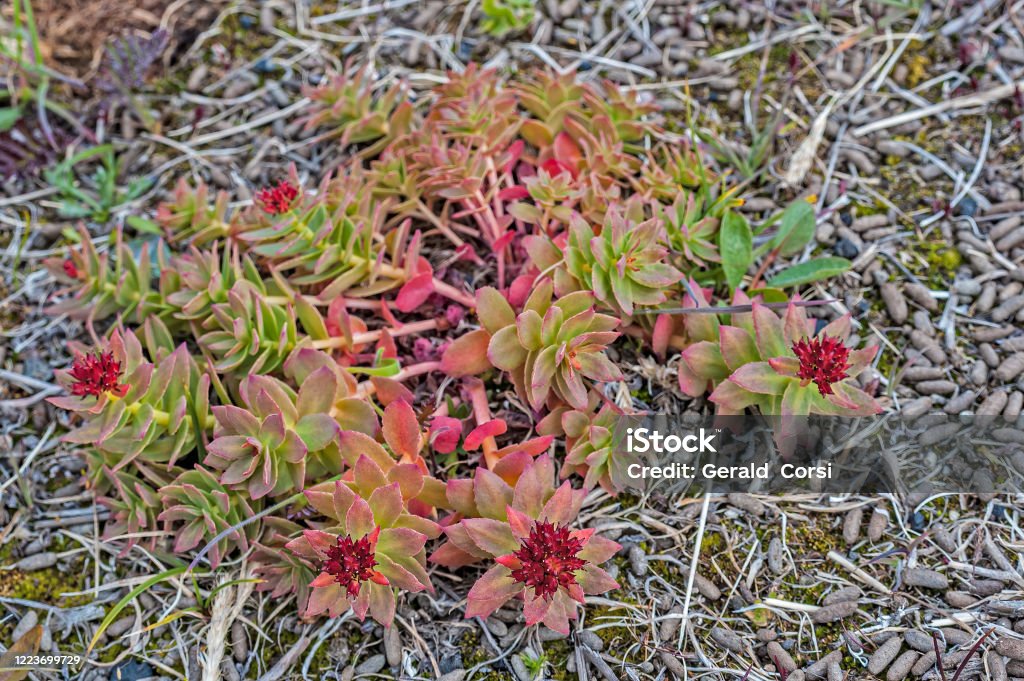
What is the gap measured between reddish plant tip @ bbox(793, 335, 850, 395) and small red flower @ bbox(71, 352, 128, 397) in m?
2.16

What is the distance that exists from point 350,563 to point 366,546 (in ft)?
0.23

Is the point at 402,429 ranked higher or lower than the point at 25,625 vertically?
higher

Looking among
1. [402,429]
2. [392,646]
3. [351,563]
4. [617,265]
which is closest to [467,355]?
[402,429]

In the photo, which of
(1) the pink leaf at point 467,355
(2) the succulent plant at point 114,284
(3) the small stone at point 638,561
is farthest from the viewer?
(2) the succulent plant at point 114,284

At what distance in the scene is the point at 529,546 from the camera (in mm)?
2176

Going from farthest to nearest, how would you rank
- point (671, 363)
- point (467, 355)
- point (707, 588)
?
point (671, 363)
point (467, 355)
point (707, 588)

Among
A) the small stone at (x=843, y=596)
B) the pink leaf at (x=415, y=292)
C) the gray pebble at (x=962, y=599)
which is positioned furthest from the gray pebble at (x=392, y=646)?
the gray pebble at (x=962, y=599)

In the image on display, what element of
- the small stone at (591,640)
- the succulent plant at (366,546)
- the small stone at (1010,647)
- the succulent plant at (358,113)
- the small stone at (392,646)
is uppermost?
the succulent plant at (358,113)

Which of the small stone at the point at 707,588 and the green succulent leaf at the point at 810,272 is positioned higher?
the green succulent leaf at the point at 810,272

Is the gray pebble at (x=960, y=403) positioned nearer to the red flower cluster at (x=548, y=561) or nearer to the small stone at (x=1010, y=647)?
the small stone at (x=1010, y=647)

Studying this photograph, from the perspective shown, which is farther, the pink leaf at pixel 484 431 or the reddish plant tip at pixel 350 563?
the pink leaf at pixel 484 431

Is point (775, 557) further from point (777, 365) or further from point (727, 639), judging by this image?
point (777, 365)

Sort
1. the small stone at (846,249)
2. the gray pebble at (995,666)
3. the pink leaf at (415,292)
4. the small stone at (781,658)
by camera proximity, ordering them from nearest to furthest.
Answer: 1. the gray pebble at (995,666)
2. the small stone at (781,658)
3. the pink leaf at (415,292)
4. the small stone at (846,249)

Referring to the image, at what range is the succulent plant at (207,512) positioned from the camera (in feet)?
8.30
